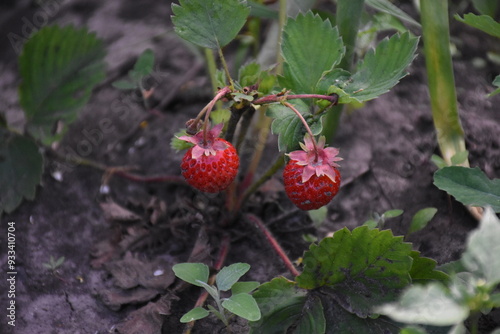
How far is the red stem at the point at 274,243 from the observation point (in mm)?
1151

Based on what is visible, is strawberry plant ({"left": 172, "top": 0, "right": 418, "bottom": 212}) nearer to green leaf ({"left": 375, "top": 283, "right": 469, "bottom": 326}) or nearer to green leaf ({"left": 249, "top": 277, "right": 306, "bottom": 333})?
green leaf ({"left": 249, "top": 277, "right": 306, "bottom": 333})

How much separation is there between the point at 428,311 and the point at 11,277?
911 millimetres

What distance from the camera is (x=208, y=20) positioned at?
1.07 m

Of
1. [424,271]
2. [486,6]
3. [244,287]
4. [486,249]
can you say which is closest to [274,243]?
Result: [244,287]

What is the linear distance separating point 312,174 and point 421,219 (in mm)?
336

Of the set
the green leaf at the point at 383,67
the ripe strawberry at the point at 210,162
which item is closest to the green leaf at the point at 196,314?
the ripe strawberry at the point at 210,162

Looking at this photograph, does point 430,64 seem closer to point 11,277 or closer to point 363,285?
point 363,285

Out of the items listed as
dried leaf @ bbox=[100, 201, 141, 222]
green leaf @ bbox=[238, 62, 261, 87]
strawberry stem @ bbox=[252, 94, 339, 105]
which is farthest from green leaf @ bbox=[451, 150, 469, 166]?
dried leaf @ bbox=[100, 201, 141, 222]

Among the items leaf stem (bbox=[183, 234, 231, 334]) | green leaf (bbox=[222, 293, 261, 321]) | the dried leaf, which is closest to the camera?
green leaf (bbox=[222, 293, 261, 321])

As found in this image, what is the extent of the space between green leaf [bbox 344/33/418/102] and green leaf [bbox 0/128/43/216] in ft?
2.72

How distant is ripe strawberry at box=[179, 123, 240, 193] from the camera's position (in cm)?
102

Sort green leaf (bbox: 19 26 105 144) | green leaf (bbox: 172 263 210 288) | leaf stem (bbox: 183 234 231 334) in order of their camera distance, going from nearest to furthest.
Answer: green leaf (bbox: 172 263 210 288) < leaf stem (bbox: 183 234 231 334) < green leaf (bbox: 19 26 105 144)

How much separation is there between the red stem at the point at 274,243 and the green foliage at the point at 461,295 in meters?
0.43

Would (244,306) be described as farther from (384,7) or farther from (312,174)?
(384,7)
